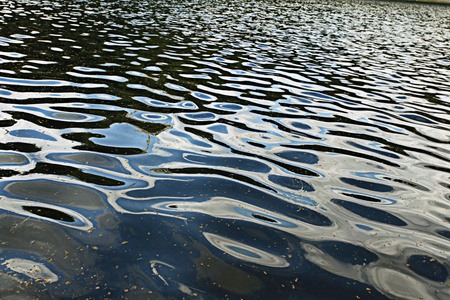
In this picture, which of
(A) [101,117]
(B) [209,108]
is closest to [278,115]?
(B) [209,108]

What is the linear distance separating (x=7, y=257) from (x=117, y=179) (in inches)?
Answer: 68.8

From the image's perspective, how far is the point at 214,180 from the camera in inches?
199

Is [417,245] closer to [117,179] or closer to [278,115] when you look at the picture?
[117,179]

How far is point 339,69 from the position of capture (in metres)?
13.1

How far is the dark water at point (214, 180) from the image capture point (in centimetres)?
338

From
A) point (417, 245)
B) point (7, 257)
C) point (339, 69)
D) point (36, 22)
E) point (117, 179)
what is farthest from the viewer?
point (36, 22)

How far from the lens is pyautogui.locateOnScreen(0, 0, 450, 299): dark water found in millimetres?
3377

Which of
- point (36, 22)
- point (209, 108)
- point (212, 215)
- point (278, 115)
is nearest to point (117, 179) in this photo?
point (212, 215)

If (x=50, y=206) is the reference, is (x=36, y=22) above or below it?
above

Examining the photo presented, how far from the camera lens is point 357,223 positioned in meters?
4.39

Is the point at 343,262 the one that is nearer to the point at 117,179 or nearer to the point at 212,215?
the point at 212,215

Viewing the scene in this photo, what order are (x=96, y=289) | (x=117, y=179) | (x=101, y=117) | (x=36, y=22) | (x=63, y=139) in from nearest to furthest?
(x=96, y=289) → (x=117, y=179) → (x=63, y=139) → (x=101, y=117) → (x=36, y=22)

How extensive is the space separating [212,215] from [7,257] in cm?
212

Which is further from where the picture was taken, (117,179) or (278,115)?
(278,115)
